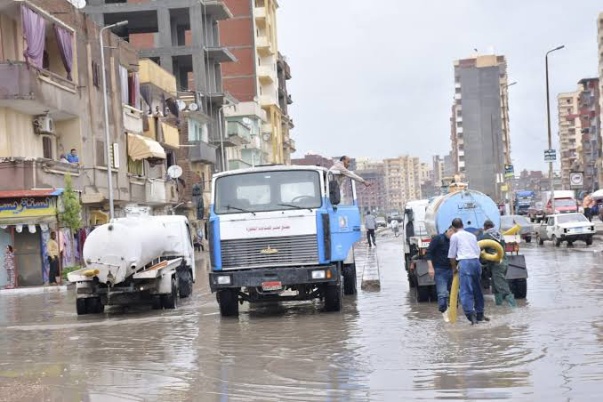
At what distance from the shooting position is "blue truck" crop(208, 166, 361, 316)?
62.1 feet

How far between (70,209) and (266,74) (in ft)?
226

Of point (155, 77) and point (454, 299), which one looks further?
point (155, 77)

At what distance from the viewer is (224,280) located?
19.0 metres

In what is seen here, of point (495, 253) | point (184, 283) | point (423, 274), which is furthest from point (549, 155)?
point (495, 253)

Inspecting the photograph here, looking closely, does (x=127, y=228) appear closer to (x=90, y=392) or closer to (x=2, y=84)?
(x=90, y=392)

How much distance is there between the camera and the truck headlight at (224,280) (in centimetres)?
1895

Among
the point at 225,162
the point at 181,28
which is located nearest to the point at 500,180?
the point at 225,162

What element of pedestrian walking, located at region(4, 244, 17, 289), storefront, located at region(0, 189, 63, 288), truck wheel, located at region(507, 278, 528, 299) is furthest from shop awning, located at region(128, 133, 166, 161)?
truck wheel, located at region(507, 278, 528, 299)

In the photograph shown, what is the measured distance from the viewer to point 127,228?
2244 centimetres

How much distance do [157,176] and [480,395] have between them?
48586mm

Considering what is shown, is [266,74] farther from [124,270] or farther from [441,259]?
[441,259]

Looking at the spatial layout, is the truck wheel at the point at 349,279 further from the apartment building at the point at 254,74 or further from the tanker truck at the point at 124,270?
the apartment building at the point at 254,74

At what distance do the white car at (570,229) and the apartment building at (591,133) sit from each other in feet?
336

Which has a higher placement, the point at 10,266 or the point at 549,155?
the point at 549,155
